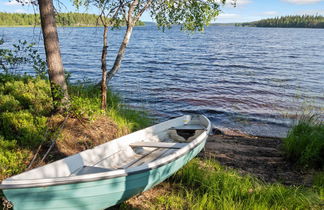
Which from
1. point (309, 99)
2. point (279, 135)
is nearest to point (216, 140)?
point (279, 135)

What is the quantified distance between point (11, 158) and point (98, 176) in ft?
6.83

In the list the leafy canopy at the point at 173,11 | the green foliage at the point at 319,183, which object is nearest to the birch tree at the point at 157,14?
the leafy canopy at the point at 173,11

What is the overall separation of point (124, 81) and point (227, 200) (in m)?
13.4

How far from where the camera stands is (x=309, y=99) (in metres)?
14.0

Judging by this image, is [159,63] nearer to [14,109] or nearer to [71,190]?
[14,109]

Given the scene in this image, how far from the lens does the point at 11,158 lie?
4906mm

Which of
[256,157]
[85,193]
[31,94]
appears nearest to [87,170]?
[85,193]

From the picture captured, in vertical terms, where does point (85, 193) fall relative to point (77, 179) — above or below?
below

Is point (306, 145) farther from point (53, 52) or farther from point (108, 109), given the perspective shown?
point (53, 52)

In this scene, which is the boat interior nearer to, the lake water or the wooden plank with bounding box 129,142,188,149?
the wooden plank with bounding box 129,142,188,149

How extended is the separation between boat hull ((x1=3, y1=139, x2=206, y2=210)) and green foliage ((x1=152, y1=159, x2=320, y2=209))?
22.3 inches

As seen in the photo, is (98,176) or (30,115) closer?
(98,176)

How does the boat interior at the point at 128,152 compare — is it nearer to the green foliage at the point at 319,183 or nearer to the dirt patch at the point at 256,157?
the dirt patch at the point at 256,157

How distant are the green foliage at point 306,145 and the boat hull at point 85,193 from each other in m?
3.59
